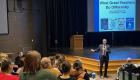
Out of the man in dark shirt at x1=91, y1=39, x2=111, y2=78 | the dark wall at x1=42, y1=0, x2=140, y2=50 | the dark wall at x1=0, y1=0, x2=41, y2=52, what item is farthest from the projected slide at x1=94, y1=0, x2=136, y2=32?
the man in dark shirt at x1=91, y1=39, x2=111, y2=78

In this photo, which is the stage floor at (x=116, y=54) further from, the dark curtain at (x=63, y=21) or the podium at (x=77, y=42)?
the dark curtain at (x=63, y=21)

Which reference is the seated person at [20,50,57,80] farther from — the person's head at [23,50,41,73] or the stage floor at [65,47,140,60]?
the stage floor at [65,47,140,60]

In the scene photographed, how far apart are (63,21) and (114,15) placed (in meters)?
2.26

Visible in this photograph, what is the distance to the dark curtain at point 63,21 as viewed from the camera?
13922mm

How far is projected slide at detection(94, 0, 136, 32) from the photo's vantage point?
13938mm

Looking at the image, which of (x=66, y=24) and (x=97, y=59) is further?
(x=66, y=24)

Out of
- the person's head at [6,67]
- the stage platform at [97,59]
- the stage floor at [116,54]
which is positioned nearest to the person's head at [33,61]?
the person's head at [6,67]

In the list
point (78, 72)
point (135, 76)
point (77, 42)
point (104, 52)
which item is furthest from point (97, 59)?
point (135, 76)

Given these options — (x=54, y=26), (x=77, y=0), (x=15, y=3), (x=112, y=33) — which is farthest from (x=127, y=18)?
(x=15, y=3)

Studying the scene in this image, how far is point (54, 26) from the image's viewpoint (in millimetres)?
14125

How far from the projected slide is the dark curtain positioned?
2.33ft

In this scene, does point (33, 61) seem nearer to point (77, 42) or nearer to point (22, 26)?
point (22, 26)

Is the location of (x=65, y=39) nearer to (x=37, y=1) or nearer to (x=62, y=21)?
(x=62, y=21)

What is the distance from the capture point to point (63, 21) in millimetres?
14273
